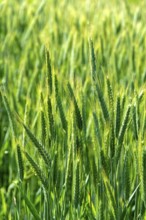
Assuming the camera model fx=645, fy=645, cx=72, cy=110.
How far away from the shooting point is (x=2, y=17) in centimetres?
312

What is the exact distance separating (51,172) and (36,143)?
0.25ft

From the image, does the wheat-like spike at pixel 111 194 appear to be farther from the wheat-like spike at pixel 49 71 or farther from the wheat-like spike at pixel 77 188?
the wheat-like spike at pixel 49 71

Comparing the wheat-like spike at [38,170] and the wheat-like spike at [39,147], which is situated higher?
the wheat-like spike at [39,147]

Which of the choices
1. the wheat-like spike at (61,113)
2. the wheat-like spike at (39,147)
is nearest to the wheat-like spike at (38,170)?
the wheat-like spike at (39,147)

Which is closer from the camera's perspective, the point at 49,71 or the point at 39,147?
the point at 39,147

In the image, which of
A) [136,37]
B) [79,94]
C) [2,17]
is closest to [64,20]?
[2,17]

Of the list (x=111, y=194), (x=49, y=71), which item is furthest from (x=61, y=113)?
(x=111, y=194)

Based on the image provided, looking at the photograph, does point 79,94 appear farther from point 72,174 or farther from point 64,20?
point 64,20

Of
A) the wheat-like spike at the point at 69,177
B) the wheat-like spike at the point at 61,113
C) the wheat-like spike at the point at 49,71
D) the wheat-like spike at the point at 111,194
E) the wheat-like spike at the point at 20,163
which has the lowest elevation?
the wheat-like spike at the point at 111,194

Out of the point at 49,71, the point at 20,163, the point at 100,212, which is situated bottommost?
the point at 100,212

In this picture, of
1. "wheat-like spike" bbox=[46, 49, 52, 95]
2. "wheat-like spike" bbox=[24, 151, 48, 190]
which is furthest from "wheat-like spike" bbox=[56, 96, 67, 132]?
"wheat-like spike" bbox=[24, 151, 48, 190]

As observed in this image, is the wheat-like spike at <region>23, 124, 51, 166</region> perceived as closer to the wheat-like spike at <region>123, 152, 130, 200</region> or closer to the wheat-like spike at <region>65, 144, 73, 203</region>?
the wheat-like spike at <region>65, 144, 73, 203</region>

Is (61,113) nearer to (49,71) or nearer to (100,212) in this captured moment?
(49,71)

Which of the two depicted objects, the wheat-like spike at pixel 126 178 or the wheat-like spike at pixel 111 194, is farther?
the wheat-like spike at pixel 126 178
